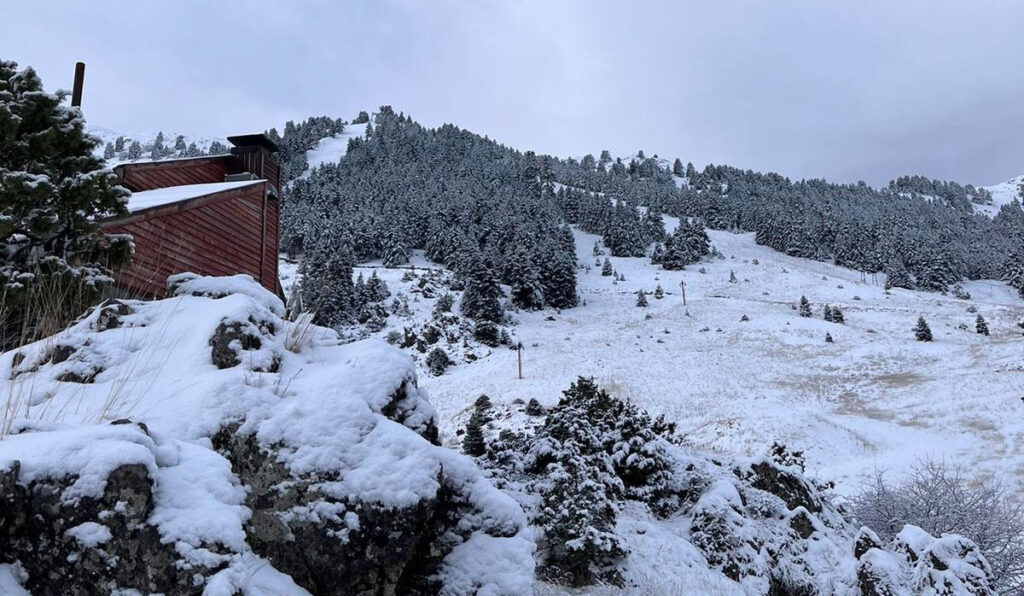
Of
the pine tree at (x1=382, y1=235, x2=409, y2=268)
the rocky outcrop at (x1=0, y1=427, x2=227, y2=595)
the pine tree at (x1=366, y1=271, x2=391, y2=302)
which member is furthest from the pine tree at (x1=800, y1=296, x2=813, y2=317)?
the rocky outcrop at (x1=0, y1=427, x2=227, y2=595)

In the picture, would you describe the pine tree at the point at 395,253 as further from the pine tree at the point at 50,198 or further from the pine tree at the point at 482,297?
the pine tree at the point at 50,198

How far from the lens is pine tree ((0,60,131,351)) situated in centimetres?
747

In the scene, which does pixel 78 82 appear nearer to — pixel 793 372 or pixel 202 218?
pixel 202 218

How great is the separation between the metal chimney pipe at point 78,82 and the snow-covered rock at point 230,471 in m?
11.1

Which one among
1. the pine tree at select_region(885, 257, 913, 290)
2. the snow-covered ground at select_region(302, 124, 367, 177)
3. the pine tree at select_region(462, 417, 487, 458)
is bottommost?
the pine tree at select_region(462, 417, 487, 458)

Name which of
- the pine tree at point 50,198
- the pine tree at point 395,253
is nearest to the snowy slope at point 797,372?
the pine tree at point 50,198

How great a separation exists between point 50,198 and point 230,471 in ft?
23.8

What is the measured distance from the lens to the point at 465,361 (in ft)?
122

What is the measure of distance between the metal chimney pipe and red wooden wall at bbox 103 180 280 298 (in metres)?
4.03

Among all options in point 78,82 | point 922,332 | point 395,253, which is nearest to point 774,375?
point 922,332

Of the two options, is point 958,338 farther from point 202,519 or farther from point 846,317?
point 202,519

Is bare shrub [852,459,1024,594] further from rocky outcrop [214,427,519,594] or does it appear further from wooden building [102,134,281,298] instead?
wooden building [102,134,281,298]

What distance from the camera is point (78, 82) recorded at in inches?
517

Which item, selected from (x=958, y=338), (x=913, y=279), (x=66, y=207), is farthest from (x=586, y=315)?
(x=913, y=279)
